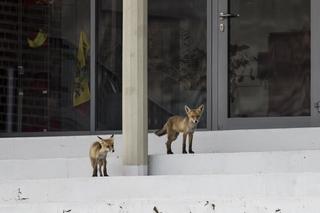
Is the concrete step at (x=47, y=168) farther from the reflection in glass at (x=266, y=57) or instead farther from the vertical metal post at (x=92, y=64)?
the reflection in glass at (x=266, y=57)

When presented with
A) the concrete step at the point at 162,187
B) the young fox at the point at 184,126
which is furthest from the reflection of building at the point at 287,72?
the concrete step at the point at 162,187

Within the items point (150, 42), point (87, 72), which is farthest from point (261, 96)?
point (87, 72)

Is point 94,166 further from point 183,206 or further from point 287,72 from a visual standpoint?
point 287,72

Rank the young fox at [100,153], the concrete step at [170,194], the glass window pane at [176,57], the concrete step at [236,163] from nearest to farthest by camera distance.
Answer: the concrete step at [170,194]
the young fox at [100,153]
the concrete step at [236,163]
the glass window pane at [176,57]

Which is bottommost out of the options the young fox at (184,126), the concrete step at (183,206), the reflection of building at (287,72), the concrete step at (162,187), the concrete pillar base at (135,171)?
the concrete step at (183,206)

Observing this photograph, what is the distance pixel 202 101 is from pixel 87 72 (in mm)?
1370

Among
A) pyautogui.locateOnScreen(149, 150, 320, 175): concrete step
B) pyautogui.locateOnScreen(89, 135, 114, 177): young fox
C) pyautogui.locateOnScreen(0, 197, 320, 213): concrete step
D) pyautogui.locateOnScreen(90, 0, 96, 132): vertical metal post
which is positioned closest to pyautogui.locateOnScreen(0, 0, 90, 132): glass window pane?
pyautogui.locateOnScreen(90, 0, 96, 132): vertical metal post

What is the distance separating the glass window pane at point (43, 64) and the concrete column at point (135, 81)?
8.75 ft

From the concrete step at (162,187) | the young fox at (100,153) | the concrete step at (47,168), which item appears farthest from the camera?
the concrete step at (47,168)

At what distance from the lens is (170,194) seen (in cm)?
593

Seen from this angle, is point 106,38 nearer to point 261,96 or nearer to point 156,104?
point 156,104

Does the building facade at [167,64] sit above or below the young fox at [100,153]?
above

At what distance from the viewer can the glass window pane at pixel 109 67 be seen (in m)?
8.99

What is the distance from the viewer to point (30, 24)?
30.4ft
